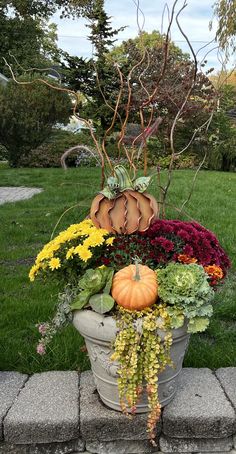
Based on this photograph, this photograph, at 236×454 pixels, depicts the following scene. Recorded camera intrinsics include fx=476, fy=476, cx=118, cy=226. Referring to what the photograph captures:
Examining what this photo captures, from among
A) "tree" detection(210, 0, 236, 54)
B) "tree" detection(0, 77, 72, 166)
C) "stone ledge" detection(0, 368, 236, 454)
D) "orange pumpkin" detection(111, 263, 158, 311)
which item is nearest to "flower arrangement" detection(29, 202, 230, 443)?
"orange pumpkin" detection(111, 263, 158, 311)

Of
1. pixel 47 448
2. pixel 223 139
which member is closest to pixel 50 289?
pixel 47 448

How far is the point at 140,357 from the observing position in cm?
192

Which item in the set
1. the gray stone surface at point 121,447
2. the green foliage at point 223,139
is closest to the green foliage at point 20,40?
the green foliage at point 223,139

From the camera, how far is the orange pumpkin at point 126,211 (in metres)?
2.27

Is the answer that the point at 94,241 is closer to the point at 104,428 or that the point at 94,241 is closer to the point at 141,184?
the point at 141,184

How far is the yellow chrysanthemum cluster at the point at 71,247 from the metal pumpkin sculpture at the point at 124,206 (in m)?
0.08

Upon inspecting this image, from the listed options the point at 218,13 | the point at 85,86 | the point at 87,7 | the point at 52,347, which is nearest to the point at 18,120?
the point at 85,86

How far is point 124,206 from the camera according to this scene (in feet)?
7.51

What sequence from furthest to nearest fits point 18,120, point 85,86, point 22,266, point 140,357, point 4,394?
point 85,86, point 18,120, point 22,266, point 4,394, point 140,357

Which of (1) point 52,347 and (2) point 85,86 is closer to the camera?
(1) point 52,347

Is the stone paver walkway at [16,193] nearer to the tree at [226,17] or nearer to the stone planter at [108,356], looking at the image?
the stone planter at [108,356]

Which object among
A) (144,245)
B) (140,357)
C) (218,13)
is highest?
(218,13)

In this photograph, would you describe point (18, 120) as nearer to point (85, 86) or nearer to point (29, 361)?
point (85, 86)

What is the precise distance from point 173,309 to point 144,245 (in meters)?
0.40
